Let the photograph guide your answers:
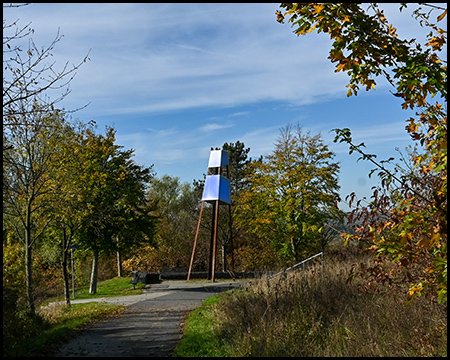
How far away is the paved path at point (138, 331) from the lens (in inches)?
351

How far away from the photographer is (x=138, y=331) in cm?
1098

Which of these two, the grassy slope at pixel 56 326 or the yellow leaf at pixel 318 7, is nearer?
the yellow leaf at pixel 318 7

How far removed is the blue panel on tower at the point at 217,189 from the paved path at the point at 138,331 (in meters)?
5.61

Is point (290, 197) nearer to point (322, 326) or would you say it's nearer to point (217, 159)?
point (217, 159)

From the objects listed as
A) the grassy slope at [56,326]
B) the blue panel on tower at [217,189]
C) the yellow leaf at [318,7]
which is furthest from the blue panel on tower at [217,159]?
the yellow leaf at [318,7]

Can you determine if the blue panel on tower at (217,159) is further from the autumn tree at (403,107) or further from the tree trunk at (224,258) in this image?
the autumn tree at (403,107)

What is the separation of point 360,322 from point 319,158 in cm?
2251

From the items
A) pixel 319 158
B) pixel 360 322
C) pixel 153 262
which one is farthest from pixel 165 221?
pixel 360 322

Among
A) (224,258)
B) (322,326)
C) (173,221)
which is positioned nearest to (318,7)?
(322,326)

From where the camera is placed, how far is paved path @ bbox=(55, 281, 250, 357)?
29.2 feet

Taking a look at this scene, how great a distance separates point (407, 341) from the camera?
6.76 metres

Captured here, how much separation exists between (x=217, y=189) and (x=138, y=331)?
40.1ft

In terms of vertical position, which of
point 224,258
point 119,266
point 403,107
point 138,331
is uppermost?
point 403,107

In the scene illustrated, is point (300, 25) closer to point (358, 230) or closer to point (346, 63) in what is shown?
point (346, 63)
